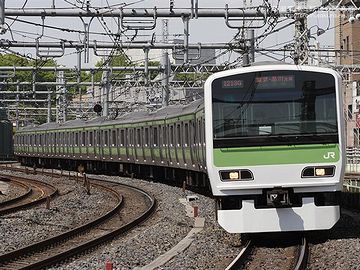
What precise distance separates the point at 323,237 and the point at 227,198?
1643 millimetres

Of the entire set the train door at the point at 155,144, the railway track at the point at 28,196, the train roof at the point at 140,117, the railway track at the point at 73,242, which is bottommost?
the railway track at the point at 73,242

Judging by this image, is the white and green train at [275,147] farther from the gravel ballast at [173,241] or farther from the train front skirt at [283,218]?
the gravel ballast at [173,241]

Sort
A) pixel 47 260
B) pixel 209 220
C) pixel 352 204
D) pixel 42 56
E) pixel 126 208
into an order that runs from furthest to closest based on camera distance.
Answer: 1. pixel 42 56
2. pixel 126 208
3. pixel 352 204
4. pixel 209 220
5. pixel 47 260

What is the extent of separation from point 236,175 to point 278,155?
0.65 meters

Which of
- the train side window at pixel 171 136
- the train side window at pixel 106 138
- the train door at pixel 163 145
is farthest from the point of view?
the train side window at pixel 106 138

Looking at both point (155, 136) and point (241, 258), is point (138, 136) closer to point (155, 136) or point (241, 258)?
point (155, 136)

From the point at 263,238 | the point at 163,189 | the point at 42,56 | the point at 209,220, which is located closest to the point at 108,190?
the point at 163,189

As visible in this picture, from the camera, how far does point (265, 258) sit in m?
10.2

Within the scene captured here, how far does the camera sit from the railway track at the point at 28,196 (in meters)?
18.7

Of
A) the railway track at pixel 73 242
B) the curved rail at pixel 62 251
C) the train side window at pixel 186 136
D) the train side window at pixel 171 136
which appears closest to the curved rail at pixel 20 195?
the railway track at pixel 73 242

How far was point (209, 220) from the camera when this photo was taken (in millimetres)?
14766

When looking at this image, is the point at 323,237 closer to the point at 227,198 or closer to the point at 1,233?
the point at 227,198

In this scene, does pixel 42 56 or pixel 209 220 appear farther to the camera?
pixel 42 56

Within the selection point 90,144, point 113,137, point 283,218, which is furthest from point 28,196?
point 283,218
